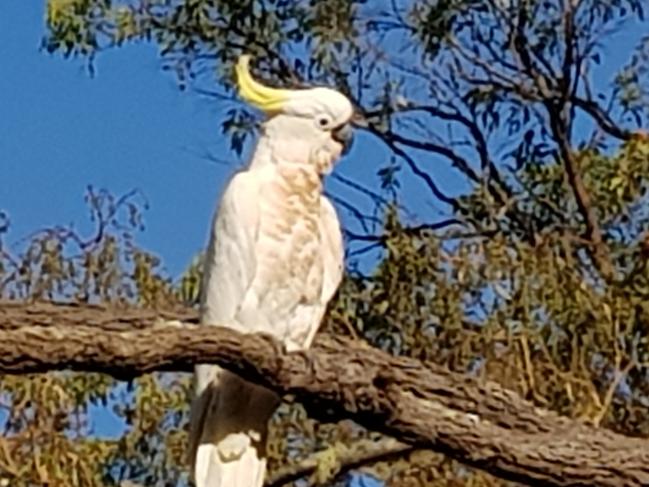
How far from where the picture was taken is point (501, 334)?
468 cm

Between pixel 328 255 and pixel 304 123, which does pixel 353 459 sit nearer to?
pixel 328 255

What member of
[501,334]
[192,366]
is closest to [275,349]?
[192,366]

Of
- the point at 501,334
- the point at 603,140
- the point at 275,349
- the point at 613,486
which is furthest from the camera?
the point at 603,140

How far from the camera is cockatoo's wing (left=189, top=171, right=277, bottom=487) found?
11.2 feet

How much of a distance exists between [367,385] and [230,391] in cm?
61

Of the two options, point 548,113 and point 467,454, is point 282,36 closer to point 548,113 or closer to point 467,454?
point 548,113

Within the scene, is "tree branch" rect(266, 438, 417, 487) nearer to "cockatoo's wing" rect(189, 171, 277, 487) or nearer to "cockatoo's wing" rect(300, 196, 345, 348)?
"cockatoo's wing" rect(300, 196, 345, 348)

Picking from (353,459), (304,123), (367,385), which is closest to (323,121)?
(304,123)

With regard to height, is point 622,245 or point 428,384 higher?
point 622,245

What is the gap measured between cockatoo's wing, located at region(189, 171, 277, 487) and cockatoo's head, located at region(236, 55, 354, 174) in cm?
9

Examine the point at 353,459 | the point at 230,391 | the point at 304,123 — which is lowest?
the point at 230,391

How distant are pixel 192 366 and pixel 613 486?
0.67 metres

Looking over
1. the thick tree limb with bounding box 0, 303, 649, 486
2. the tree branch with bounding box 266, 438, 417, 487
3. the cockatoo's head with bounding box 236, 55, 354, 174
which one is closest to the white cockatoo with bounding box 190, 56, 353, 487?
the cockatoo's head with bounding box 236, 55, 354, 174

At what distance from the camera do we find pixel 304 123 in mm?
3652
